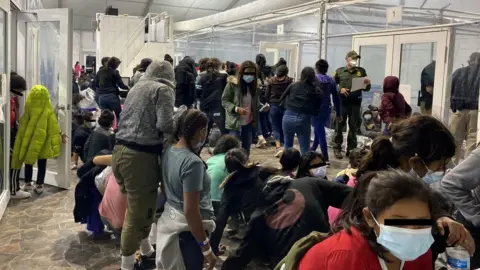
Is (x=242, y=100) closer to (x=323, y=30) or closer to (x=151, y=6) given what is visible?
(x=323, y=30)

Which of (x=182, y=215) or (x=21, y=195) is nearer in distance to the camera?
(x=182, y=215)

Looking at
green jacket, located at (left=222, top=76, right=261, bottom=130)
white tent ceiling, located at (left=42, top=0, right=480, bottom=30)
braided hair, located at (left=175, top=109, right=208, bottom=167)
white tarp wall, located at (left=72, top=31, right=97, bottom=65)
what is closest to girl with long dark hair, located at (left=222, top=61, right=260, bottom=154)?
green jacket, located at (left=222, top=76, right=261, bottom=130)

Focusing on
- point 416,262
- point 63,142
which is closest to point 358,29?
point 63,142

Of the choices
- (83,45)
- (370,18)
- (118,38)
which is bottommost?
(118,38)

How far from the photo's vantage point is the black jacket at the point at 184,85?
20.7 feet

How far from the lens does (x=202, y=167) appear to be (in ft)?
7.72

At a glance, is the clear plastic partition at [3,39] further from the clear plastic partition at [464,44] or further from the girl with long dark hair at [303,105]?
the clear plastic partition at [464,44]

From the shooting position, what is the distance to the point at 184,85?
6309 mm

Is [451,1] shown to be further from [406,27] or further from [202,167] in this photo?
[202,167]

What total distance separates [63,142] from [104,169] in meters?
1.80

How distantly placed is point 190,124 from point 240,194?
0.75 m

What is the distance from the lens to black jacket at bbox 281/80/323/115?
18.2 ft

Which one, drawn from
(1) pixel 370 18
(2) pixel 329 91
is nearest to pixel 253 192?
(2) pixel 329 91

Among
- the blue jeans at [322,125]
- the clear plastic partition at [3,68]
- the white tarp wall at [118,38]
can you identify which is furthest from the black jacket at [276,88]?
the white tarp wall at [118,38]
